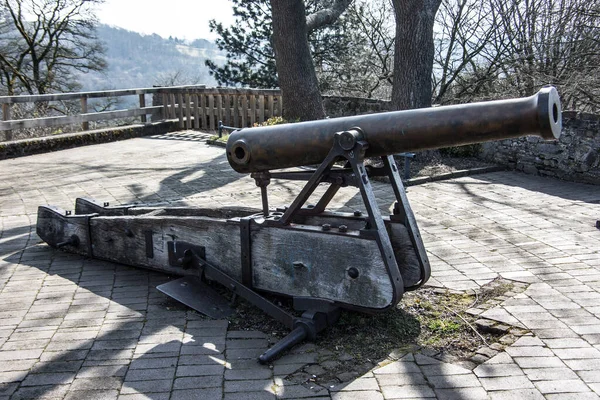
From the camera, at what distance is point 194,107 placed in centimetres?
1422

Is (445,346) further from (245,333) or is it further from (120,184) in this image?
(120,184)

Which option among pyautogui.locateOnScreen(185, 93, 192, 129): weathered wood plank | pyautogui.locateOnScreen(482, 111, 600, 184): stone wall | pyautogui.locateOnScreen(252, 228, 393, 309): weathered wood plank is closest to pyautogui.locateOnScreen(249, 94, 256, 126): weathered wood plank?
pyautogui.locateOnScreen(185, 93, 192, 129): weathered wood plank

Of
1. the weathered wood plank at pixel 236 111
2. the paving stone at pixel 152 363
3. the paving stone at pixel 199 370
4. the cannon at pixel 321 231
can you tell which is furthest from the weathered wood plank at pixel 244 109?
the paving stone at pixel 199 370

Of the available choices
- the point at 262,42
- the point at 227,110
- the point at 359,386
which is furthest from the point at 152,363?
the point at 262,42

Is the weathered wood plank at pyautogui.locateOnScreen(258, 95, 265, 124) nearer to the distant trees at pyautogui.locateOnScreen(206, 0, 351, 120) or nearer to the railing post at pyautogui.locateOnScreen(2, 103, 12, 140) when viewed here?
the distant trees at pyautogui.locateOnScreen(206, 0, 351, 120)

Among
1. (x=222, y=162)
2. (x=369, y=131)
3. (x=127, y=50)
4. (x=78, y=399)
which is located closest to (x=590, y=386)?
(x=369, y=131)

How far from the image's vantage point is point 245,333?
12.4 feet

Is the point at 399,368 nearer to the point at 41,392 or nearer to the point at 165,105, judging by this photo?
the point at 41,392

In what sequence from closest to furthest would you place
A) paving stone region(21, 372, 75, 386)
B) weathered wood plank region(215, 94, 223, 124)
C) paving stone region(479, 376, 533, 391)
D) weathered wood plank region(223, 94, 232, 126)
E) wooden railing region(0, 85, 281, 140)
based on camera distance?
paving stone region(479, 376, 533, 391)
paving stone region(21, 372, 75, 386)
wooden railing region(0, 85, 281, 140)
weathered wood plank region(223, 94, 232, 126)
weathered wood plank region(215, 94, 223, 124)

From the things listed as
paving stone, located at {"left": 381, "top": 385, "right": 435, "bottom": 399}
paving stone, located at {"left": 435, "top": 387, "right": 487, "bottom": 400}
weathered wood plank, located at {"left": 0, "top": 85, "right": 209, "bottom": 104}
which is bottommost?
paving stone, located at {"left": 381, "top": 385, "right": 435, "bottom": 399}

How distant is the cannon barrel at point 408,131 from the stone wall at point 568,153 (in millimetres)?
5333

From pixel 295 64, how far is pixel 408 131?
8.06 m

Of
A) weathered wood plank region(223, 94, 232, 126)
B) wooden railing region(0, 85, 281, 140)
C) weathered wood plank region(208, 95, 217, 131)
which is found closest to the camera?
wooden railing region(0, 85, 281, 140)

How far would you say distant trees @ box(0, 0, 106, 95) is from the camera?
21.4 m
